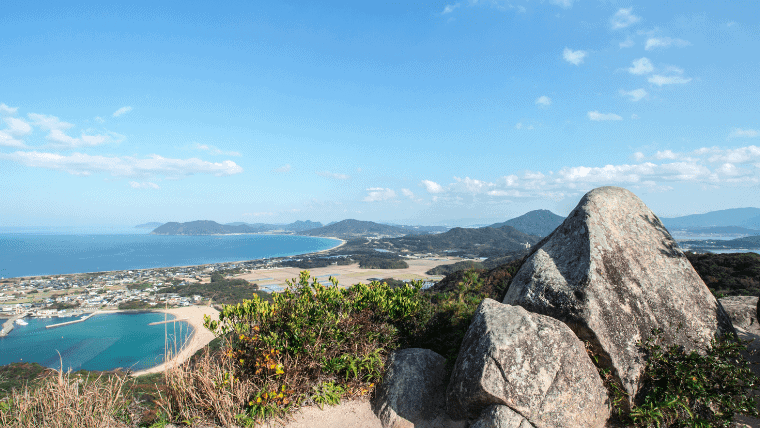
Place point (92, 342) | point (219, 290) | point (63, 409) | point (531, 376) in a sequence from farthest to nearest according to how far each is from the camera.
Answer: point (219, 290)
point (92, 342)
point (63, 409)
point (531, 376)

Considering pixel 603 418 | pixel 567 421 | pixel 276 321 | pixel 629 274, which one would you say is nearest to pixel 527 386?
pixel 567 421

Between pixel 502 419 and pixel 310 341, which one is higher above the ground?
pixel 310 341

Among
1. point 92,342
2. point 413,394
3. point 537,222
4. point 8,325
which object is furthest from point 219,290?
point 537,222

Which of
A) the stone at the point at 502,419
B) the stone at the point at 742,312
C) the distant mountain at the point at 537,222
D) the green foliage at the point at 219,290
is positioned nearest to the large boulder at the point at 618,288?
the stone at the point at 502,419

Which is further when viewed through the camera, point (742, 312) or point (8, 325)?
point (8, 325)

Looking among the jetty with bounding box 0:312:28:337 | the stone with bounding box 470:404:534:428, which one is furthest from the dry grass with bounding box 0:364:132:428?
the jetty with bounding box 0:312:28:337

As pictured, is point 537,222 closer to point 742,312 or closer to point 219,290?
point 219,290

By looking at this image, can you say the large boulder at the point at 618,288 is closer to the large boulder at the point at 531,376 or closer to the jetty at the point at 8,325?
the large boulder at the point at 531,376
